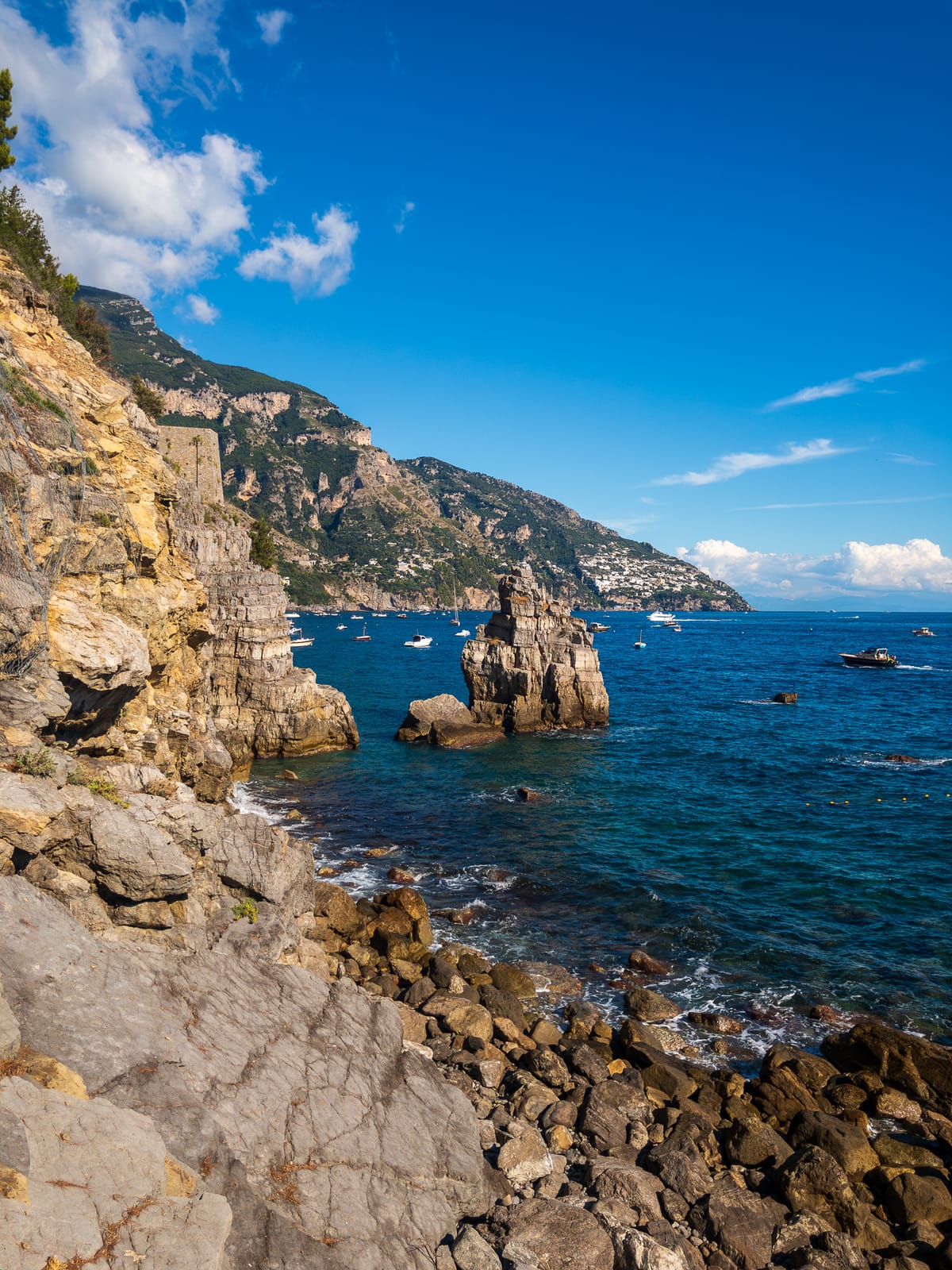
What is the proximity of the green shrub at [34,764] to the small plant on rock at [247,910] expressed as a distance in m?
4.54

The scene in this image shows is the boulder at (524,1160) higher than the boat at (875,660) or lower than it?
lower

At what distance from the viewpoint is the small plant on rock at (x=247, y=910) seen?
45.8ft

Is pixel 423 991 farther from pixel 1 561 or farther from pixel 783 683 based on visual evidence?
pixel 783 683

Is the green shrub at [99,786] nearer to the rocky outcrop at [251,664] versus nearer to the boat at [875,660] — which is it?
the rocky outcrop at [251,664]

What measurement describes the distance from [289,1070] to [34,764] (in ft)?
20.5

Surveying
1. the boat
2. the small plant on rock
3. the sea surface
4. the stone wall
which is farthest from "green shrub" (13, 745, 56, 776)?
the boat

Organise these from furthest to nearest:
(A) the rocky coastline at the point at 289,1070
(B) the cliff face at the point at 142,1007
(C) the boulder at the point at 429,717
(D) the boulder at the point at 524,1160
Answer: (C) the boulder at the point at 429,717 → (D) the boulder at the point at 524,1160 → (A) the rocky coastline at the point at 289,1070 → (B) the cliff face at the point at 142,1007

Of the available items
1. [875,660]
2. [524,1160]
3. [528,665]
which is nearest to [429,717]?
[528,665]

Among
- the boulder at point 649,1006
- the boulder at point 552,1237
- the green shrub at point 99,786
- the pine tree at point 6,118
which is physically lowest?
the boulder at point 649,1006

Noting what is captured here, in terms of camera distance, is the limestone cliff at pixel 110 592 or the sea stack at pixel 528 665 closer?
the limestone cliff at pixel 110 592

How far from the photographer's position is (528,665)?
5128cm

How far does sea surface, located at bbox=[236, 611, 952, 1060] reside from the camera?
20.0m

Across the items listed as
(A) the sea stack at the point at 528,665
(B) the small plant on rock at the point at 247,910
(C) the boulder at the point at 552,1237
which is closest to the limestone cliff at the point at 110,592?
(B) the small plant on rock at the point at 247,910

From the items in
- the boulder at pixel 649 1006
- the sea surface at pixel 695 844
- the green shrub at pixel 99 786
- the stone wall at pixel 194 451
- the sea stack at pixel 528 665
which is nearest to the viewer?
the green shrub at pixel 99 786
